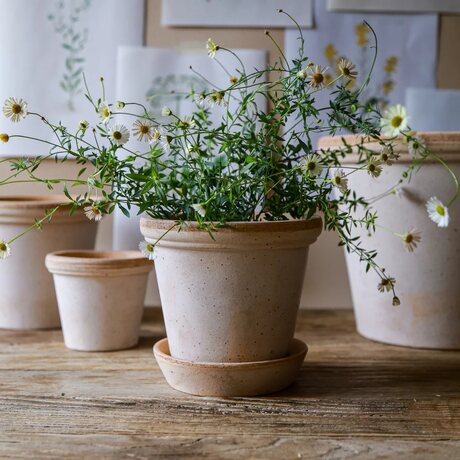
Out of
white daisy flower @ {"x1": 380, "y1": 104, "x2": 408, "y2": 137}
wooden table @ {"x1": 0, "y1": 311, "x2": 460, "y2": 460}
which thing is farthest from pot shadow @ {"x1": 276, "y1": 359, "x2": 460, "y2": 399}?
white daisy flower @ {"x1": 380, "y1": 104, "x2": 408, "y2": 137}

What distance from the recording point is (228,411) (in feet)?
2.43

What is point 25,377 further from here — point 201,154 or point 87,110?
→ point 87,110

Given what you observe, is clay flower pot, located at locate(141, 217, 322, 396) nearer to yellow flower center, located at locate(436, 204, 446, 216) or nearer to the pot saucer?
the pot saucer

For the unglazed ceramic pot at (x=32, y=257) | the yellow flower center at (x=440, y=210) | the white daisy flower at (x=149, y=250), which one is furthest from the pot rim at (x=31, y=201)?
the yellow flower center at (x=440, y=210)

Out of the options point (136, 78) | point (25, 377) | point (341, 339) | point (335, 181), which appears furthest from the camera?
point (136, 78)

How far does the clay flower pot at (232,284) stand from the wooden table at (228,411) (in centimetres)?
6

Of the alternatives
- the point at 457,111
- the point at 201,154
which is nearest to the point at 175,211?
the point at 201,154

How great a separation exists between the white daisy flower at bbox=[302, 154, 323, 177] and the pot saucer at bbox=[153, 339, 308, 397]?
0.69 ft

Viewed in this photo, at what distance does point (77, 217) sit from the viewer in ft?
3.59

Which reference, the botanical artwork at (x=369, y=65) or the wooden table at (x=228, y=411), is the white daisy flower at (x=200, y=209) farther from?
the botanical artwork at (x=369, y=65)

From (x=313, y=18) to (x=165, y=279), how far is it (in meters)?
0.70

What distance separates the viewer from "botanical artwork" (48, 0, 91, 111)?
1.28 meters

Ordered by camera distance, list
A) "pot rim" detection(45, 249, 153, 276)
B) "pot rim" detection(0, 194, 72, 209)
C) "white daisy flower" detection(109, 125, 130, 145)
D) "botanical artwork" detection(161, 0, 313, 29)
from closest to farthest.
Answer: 1. "white daisy flower" detection(109, 125, 130, 145)
2. "pot rim" detection(45, 249, 153, 276)
3. "pot rim" detection(0, 194, 72, 209)
4. "botanical artwork" detection(161, 0, 313, 29)

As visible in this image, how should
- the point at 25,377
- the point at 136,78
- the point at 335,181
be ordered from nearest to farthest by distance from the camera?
the point at 335,181, the point at 25,377, the point at 136,78
